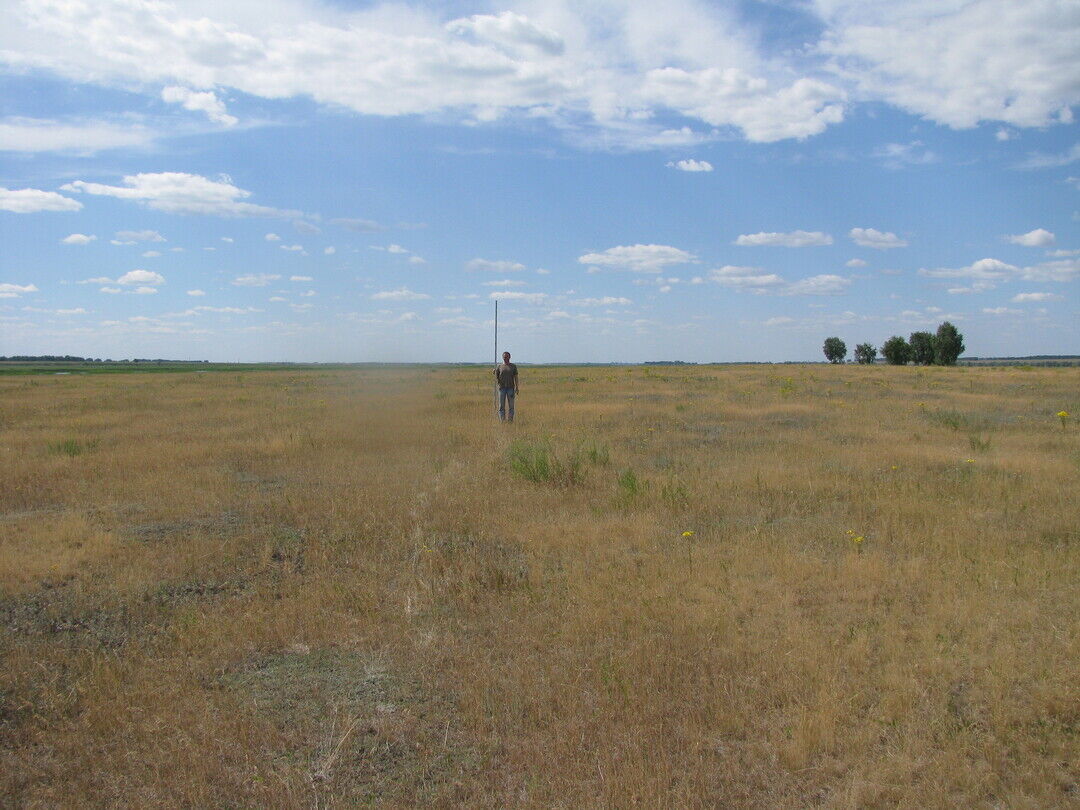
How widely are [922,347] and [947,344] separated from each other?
3696mm

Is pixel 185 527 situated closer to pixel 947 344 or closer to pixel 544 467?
pixel 544 467

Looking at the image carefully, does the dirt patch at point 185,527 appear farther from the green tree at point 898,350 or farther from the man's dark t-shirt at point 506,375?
the green tree at point 898,350

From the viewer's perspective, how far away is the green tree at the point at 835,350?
109 m

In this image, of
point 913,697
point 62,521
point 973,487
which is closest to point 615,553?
point 913,697

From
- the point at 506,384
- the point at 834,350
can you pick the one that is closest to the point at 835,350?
the point at 834,350

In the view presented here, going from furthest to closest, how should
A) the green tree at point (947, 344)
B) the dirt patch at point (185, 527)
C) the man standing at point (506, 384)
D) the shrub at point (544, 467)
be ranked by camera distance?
1. the green tree at point (947, 344)
2. the man standing at point (506, 384)
3. the shrub at point (544, 467)
4. the dirt patch at point (185, 527)

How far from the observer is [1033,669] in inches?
175

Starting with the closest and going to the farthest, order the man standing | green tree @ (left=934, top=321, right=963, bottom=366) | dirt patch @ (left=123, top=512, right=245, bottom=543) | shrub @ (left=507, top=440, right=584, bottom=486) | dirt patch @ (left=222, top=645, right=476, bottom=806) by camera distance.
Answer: dirt patch @ (left=222, top=645, right=476, bottom=806)
dirt patch @ (left=123, top=512, right=245, bottom=543)
shrub @ (left=507, top=440, right=584, bottom=486)
the man standing
green tree @ (left=934, top=321, right=963, bottom=366)

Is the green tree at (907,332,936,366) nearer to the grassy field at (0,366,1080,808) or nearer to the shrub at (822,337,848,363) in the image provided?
the shrub at (822,337,848,363)

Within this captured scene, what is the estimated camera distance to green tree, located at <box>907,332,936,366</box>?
89.5 m

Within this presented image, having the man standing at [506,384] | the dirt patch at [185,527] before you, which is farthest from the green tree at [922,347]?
the dirt patch at [185,527]

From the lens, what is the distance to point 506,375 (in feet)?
59.1

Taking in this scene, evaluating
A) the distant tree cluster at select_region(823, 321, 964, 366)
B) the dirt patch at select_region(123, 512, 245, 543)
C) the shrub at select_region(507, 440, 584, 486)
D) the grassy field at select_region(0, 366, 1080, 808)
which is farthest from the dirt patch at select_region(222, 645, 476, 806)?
the distant tree cluster at select_region(823, 321, 964, 366)

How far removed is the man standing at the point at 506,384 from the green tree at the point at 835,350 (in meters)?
102
